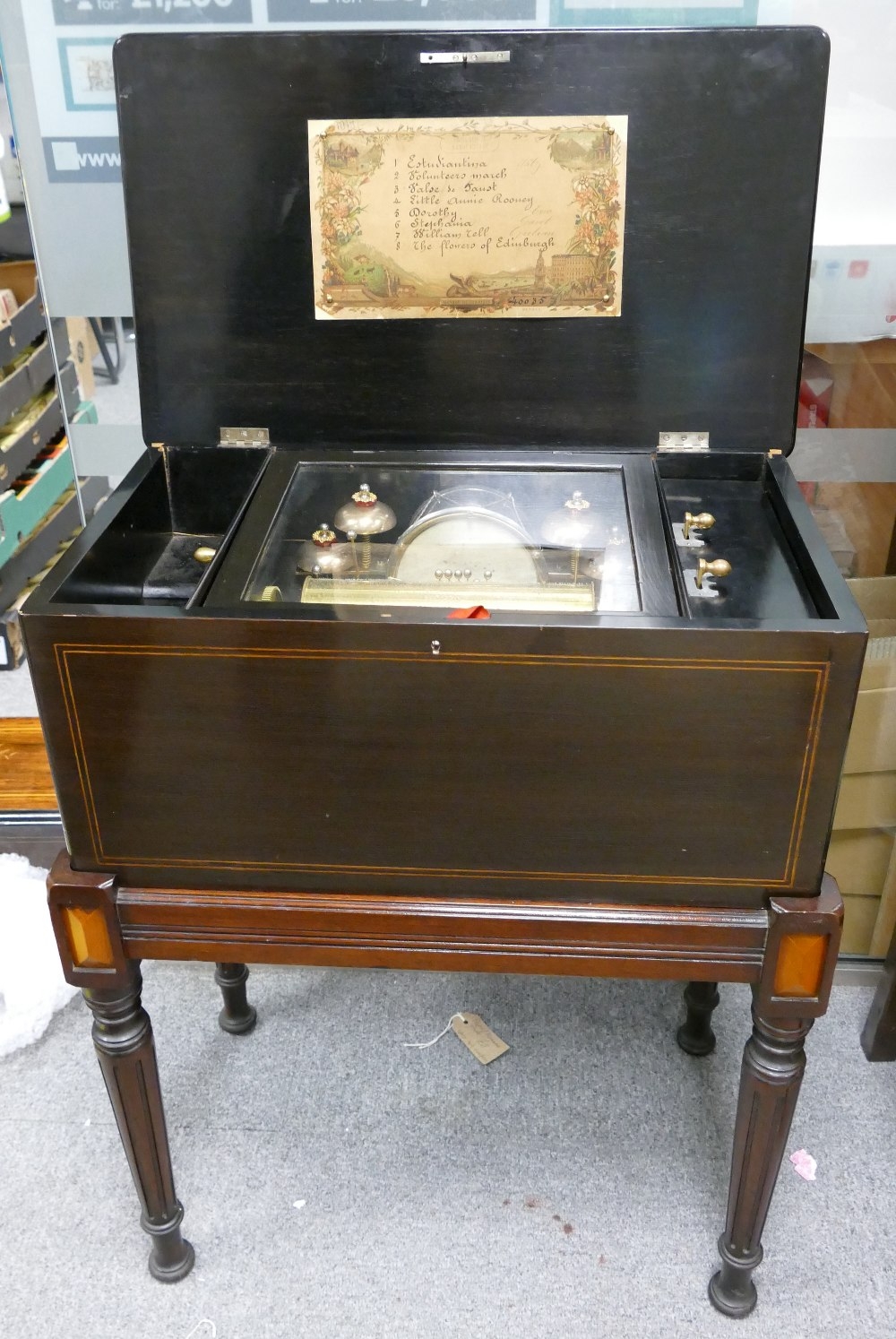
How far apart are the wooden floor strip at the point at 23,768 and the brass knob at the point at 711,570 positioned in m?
1.24

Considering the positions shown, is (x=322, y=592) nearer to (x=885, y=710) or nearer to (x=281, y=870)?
(x=281, y=870)

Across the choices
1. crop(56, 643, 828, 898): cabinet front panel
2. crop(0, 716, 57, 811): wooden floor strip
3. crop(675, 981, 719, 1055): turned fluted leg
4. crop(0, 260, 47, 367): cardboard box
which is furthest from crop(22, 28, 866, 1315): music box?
crop(0, 260, 47, 367): cardboard box

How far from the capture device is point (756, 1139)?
127 centimetres

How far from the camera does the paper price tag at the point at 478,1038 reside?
180 centimetres

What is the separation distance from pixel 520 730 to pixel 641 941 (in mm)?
267

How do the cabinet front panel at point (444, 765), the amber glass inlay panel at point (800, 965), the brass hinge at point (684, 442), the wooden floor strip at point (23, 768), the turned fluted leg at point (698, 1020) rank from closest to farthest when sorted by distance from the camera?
1. the cabinet front panel at point (444, 765)
2. the amber glass inlay panel at point (800, 965)
3. the brass hinge at point (684, 442)
4. the turned fluted leg at point (698, 1020)
5. the wooden floor strip at point (23, 768)

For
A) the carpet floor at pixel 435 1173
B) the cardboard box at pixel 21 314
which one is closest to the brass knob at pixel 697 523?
the carpet floor at pixel 435 1173

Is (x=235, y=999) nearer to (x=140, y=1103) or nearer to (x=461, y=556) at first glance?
(x=140, y=1103)

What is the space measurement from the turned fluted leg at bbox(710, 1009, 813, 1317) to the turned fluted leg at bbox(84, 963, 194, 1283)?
645 millimetres

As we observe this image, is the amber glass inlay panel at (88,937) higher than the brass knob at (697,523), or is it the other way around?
the brass knob at (697,523)

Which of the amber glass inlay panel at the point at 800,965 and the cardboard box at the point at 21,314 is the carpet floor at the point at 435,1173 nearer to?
the amber glass inlay panel at the point at 800,965

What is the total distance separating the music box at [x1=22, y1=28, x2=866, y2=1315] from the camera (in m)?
1.04

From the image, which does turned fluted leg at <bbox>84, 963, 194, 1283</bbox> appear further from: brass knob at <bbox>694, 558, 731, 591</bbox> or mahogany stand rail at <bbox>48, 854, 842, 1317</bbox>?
brass knob at <bbox>694, 558, 731, 591</bbox>

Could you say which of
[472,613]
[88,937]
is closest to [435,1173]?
[88,937]
